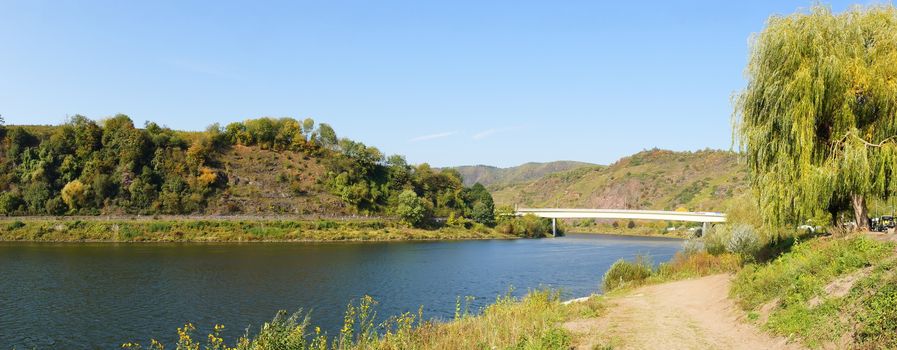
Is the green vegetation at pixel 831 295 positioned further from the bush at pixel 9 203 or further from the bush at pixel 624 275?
the bush at pixel 9 203

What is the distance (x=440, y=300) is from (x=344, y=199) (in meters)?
80.1

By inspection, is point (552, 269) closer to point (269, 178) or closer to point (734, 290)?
point (734, 290)

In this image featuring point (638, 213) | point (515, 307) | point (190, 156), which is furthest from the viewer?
point (638, 213)

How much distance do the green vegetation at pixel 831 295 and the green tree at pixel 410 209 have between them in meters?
83.5

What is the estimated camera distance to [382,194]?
119125mm

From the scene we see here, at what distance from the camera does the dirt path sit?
1456 cm

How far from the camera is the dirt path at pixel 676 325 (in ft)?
47.8

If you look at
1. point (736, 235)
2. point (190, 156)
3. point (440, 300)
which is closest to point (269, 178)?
point (190, 156)

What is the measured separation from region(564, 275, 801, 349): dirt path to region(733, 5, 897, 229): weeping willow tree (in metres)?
5.17

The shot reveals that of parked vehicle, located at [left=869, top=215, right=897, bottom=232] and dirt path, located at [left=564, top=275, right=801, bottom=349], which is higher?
parked vehicle, located at [left=869, top=215, right=897, bottom=232]

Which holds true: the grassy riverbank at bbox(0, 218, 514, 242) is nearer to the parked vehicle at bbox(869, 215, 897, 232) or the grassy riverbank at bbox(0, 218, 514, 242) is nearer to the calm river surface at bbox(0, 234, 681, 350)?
the calm river surface at bbox(0, 234, 681, 350)

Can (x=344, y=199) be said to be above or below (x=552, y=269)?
above

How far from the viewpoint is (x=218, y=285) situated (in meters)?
38.5

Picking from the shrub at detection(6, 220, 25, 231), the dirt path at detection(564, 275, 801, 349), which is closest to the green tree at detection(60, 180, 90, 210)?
the shrub at detection(6, 220, 25, 231)
